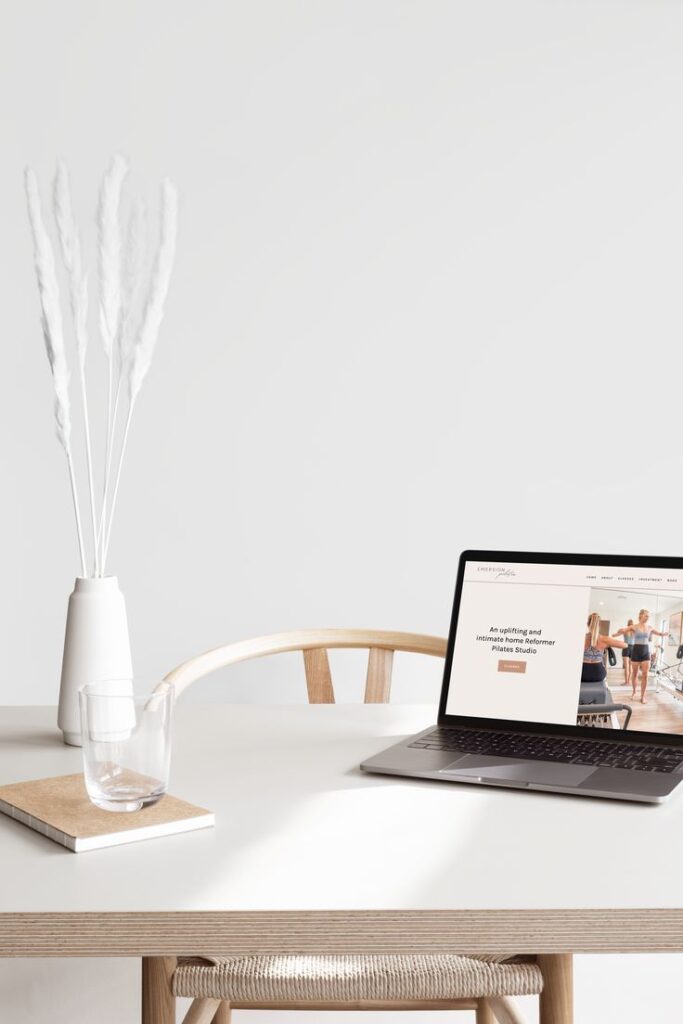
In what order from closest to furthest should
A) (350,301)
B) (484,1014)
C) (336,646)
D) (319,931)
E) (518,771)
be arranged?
(319,931), (518,771), (484,1014), (336,646), (350,301)

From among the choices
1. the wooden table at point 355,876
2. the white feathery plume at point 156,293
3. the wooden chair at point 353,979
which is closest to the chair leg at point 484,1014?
the wooden chair at point 353,979

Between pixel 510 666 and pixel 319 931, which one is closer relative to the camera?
pixel 319 931

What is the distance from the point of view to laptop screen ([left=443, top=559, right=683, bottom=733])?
1.20 meters

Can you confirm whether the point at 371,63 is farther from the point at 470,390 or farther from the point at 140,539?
the point at 140,539

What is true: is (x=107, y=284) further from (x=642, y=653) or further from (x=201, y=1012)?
(x=201, y=1012)

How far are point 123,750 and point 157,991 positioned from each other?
15.5 inches

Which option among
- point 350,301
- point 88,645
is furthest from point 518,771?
point 350,301

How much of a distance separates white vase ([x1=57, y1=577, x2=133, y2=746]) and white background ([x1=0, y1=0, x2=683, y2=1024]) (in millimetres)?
1058

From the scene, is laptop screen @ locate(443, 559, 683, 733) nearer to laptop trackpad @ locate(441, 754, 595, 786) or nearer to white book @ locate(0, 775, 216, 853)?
laptop trackpad @ locate(441, 754, 595, 786)

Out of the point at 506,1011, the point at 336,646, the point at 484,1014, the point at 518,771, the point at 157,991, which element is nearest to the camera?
the point at 518,771

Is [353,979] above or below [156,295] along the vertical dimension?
below

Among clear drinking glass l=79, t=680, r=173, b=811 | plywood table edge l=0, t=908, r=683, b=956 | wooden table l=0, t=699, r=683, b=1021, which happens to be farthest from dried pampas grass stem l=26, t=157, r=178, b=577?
plywood table edge l=0, t=908, r=683, b=956

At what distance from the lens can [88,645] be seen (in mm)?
1208

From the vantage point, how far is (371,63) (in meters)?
2.25
